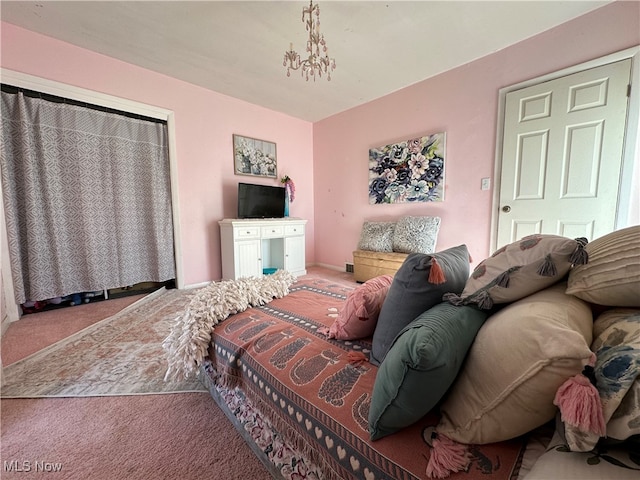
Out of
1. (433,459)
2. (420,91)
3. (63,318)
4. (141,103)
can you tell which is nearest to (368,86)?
(420,91)

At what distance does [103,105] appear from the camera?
104 inches

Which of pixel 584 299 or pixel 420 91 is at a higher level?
pixel 420 91

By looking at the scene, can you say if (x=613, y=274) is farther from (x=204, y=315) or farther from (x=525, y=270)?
(x=204, y=315)

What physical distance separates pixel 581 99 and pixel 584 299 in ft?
8.38

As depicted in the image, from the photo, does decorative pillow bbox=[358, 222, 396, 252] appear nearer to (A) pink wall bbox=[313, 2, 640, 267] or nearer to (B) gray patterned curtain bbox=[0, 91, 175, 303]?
(A) pink wall bbox=[313, 2, 640, 267]

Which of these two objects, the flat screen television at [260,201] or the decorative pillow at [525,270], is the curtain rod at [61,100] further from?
the decorative pillow at [525,270]

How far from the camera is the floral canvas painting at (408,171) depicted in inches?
120

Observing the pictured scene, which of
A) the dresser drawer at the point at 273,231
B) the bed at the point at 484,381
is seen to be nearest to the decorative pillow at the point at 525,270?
the bed at the point at 484,381

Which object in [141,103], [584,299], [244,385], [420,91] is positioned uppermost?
[420,91]

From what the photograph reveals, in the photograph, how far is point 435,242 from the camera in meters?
3.03

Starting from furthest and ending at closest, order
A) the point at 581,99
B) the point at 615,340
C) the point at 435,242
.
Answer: the point at 435,242 < the point at 581,99 < the point at 615,340

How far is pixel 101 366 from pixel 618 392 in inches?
92.2

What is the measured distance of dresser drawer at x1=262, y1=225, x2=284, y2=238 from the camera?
3.52 meters

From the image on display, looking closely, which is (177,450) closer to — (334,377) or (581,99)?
(334,377)
